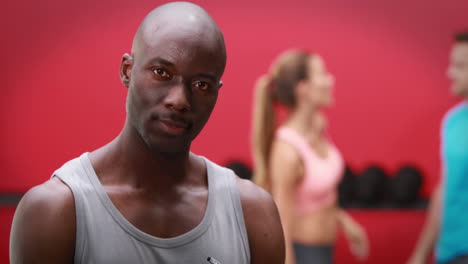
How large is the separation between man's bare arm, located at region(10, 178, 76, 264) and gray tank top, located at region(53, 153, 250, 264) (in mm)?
16

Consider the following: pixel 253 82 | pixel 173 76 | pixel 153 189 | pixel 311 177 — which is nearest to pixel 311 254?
pixel 311 177

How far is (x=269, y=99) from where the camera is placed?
294 cm

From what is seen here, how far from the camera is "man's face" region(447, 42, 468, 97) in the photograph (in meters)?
3.15

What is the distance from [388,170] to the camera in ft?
Result: 14.5

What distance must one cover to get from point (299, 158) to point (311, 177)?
0.34 feet

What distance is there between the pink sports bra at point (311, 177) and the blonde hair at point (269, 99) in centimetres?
8

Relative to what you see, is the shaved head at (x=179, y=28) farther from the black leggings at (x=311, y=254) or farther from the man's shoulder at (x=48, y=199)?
the black leggings at (x=311, y=254)

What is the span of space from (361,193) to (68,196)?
3.36m

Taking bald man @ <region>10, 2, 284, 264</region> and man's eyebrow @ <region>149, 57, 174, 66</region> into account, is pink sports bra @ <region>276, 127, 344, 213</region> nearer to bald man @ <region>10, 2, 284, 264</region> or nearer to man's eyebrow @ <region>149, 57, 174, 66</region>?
bald man @ <region>10, 2, 284, 264</region>

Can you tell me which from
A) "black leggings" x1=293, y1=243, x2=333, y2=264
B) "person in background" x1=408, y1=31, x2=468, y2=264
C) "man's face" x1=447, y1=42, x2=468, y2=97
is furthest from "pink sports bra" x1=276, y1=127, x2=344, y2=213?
"man's face" x1=447, y1=42, x2=468, y2=97

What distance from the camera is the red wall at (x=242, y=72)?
148 inches

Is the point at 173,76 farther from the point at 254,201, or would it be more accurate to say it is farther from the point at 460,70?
the point at 460,70

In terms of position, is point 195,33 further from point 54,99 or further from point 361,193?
point 361,193

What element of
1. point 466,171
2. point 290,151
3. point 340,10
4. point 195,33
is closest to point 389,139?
point 340,10
